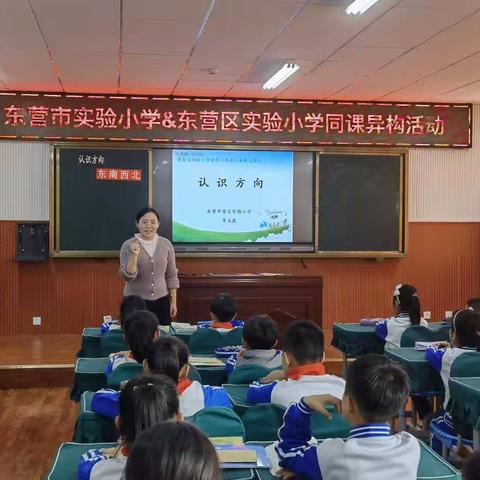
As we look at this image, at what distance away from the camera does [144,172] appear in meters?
7.30

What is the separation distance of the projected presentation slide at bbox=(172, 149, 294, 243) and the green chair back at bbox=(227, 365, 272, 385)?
4266 mm

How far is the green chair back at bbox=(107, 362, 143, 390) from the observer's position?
2.94m

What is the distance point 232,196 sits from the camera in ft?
24.5

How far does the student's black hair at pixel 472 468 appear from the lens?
1099 millimetres

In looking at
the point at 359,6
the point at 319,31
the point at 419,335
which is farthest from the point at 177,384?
the point at 319,31

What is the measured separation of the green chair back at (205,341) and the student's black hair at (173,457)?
3071mm

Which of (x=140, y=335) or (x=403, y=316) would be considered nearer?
(x=140, y=335)

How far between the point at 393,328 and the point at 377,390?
9.65ft

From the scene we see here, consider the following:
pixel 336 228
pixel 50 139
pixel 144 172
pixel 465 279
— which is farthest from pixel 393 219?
pixel 50 139

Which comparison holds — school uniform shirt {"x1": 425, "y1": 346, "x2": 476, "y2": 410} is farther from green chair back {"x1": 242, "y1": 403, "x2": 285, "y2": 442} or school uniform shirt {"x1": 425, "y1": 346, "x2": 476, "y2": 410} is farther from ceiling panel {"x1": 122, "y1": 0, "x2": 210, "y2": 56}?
ceiling panel {"x1": 122, "y1": 0, "x2": 210, "y2": 56}

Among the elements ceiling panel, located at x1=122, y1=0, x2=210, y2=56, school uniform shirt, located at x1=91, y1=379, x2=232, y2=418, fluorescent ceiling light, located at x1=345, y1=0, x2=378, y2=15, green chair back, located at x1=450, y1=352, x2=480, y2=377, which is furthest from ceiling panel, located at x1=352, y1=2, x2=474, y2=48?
school uniform shirt, located at x1=91, y1=379, x2=232, y2=418

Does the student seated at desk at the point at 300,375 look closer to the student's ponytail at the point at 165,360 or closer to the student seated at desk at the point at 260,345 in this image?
the student's ponytail at the point at 165,360

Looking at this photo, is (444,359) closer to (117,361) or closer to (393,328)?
(393,328)

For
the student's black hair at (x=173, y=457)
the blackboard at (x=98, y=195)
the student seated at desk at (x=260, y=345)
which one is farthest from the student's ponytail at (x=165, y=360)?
the blackboard at (x=98, y=195)
